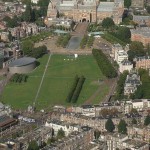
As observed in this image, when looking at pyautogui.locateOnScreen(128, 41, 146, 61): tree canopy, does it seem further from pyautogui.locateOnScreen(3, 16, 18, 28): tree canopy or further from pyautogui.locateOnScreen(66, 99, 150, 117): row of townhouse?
pyautogui.locateOnScreen(3, 16, 18, 28): tree canopy

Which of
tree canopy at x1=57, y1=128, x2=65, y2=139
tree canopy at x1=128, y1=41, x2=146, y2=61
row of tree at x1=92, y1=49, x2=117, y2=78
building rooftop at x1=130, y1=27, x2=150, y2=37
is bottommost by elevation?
tree canopy at x1=57, y1=128, x2=65, y2=139

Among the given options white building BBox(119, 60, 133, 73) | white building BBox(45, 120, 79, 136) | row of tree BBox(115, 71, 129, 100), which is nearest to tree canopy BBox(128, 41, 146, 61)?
white building BBox(119, 60, 133, 73)

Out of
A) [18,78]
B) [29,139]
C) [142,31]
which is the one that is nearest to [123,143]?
[29,139]

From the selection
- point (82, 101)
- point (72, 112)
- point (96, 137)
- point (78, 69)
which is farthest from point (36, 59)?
point (96, 137)

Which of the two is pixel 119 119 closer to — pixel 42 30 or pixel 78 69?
pixel 78 69

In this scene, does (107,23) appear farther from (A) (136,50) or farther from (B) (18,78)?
(B) (18,78)

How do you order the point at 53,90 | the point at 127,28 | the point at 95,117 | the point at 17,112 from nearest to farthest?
the point at 95,117, the point at 17,112, the point at 53,90, the point at 127,28

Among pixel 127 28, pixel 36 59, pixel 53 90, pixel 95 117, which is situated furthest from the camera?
pixel 127 28
